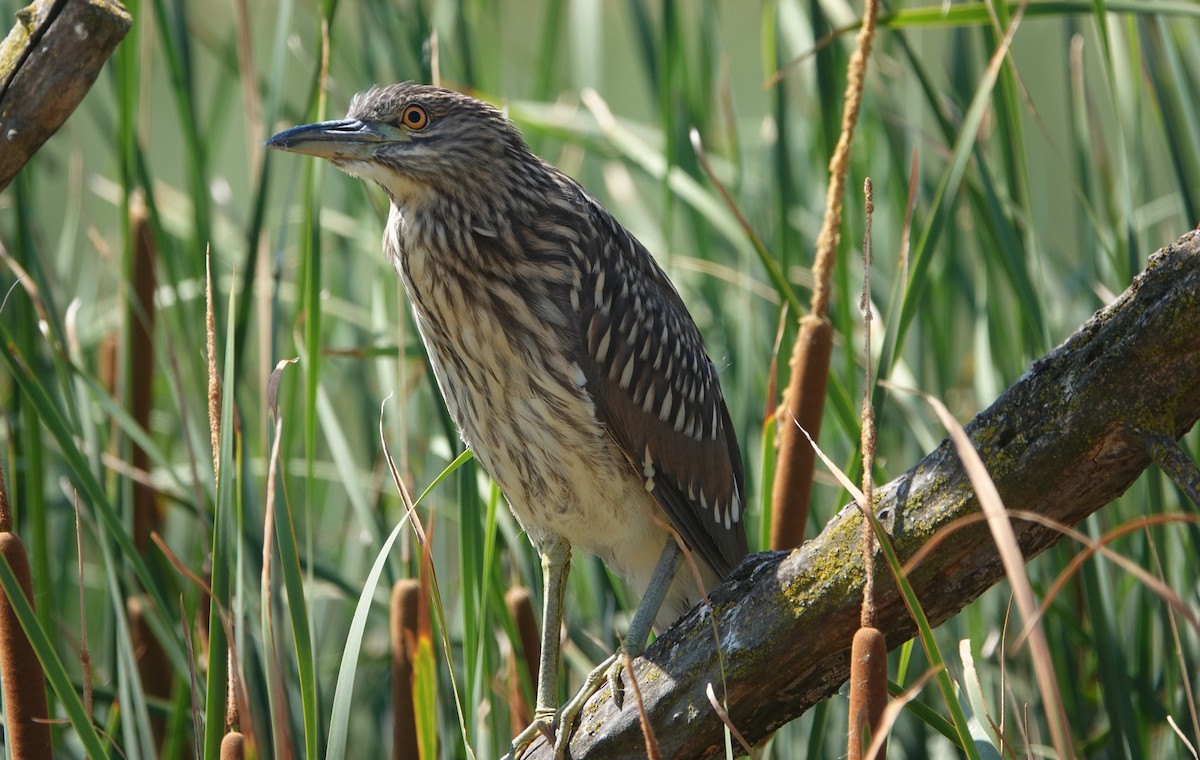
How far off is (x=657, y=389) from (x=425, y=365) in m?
0.59

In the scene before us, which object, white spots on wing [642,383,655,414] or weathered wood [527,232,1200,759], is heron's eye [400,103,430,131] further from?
weathered wood [527,232,1200,759]

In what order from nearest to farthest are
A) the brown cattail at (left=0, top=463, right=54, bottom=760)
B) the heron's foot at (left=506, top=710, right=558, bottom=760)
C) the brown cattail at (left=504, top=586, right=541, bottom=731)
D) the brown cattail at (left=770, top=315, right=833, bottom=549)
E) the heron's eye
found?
the brown cattail at (left=0, top=463, right=54, bottom=760)
the brown cattail at (left=770, top=315, right=833, bottom=549)
the heron's foot at (left=506, top=710, right=558, bottom=760)
the brown cattail at (left=504, top=586, right=541, bottom=731)
the heron's eye

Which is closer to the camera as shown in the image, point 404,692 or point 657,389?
point 404,692

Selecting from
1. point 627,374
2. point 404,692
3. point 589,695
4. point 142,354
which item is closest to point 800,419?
point 627,374

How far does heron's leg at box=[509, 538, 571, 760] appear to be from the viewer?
2455 millimetres

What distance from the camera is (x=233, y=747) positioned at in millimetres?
1652

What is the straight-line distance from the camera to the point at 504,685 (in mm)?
2926

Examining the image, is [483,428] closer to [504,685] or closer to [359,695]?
[504,685]

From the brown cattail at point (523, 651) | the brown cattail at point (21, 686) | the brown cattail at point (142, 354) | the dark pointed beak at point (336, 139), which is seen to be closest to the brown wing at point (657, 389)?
the brown cattail at point (523, 651)

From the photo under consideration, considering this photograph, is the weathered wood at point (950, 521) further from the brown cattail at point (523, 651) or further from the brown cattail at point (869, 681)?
the brown cattail at point (523, 651)

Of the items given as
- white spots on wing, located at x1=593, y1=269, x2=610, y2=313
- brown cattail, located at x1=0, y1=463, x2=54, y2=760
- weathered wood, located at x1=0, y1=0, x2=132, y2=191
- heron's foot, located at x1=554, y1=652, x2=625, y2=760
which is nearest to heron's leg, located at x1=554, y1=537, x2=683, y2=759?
heron's foot, located at x1=554, y1=652, x2=625, y2=760

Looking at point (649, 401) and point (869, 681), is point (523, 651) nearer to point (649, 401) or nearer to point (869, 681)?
point (649, 401)

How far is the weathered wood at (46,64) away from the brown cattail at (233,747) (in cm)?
89

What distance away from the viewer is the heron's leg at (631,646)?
2.26m
